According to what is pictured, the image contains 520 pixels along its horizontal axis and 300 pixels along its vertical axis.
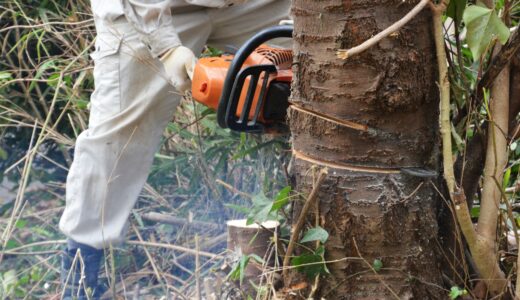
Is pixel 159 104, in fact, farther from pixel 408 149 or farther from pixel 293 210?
pixel 408 149

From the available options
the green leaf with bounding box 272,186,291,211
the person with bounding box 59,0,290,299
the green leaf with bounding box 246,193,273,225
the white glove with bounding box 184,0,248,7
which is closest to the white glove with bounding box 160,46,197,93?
the person with bounding box 59,0,290,299

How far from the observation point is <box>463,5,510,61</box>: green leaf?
1.50 metres

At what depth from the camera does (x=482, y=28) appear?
4.97 ft

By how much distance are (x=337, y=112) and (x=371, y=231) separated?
288 millimetres

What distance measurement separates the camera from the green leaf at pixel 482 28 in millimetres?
1505

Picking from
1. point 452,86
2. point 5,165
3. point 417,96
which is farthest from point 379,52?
point 5,165

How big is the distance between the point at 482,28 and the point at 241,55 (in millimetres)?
881

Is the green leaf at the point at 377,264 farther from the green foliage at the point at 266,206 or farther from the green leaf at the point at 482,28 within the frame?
the green leaf at the point at 482,28

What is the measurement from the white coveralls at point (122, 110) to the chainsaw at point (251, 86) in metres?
0.41

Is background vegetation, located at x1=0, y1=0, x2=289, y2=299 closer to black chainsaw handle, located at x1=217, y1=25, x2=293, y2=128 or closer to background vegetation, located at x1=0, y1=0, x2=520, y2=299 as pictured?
background vegetation, located at x1=0, y1=0, x2=520, y2=299

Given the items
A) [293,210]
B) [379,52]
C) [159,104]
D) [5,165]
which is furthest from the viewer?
[5,165]

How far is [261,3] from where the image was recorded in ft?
9.93

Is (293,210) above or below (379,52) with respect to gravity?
below

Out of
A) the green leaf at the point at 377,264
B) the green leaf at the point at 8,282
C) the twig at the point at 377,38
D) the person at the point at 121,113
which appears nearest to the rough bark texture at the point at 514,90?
the twig at the point at 377,38
